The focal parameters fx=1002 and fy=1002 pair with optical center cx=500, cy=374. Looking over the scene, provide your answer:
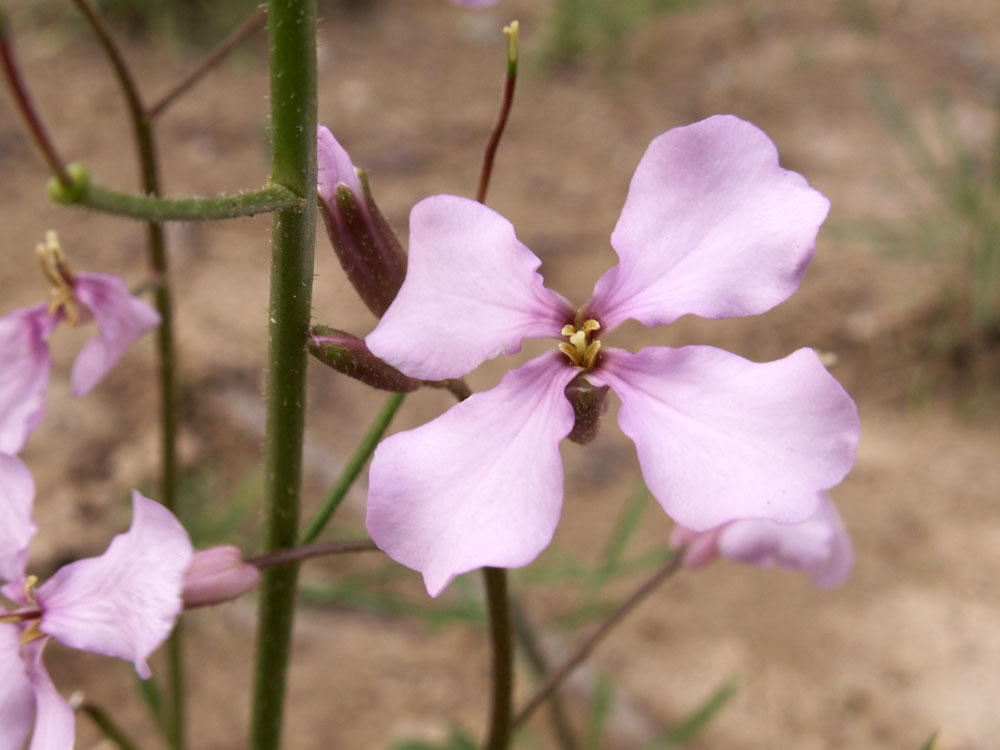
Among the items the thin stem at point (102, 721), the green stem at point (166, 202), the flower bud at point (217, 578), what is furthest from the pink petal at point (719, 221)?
the thin stem at point (102, 721)

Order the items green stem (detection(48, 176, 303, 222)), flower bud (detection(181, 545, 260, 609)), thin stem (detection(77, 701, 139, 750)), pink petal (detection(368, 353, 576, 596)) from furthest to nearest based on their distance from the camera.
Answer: thin stem (detection(77, 701, 139, 750)) < flower bud (detection(181, 545, 260, 609)) < pink petal (detection(368, 353, 576, 596)) < green stem (detection(48, 176, 303, 222))

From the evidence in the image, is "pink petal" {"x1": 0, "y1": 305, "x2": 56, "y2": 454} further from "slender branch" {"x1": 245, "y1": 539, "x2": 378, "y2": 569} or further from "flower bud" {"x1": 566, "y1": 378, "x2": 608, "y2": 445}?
"flower bud" {"x1": 566, "y1": 378, "x2": 608, "y2": 445}

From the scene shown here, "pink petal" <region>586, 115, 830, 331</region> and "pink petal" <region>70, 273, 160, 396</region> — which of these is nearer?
"pink petal" <region>586, 115, 830, 331</region>

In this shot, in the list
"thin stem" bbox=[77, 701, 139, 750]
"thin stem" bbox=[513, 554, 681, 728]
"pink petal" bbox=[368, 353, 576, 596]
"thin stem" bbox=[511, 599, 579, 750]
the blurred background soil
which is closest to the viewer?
"pink petal" bbox=[368, 353, 576, 596]

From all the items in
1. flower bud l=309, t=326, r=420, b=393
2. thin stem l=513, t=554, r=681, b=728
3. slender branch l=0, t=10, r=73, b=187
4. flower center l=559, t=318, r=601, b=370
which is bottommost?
thin stem l=513, t=554, r=681, b=728

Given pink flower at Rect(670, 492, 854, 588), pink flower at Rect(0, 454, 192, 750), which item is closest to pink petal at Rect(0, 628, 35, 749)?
pink flower at Rect(0, 454, 192, 750)

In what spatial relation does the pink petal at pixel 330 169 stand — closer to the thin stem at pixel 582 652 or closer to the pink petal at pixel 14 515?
the pink petal at pixel 14 515
